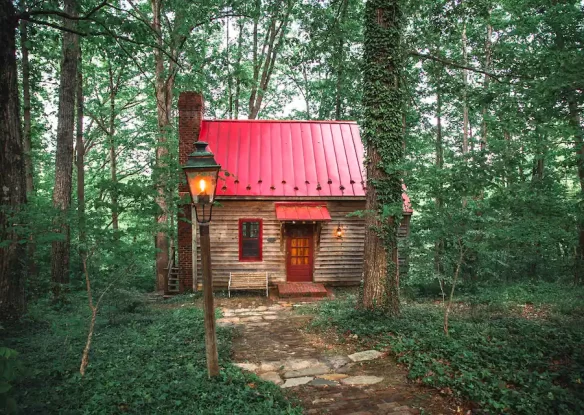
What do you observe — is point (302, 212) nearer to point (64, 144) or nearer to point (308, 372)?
point (308, 372)

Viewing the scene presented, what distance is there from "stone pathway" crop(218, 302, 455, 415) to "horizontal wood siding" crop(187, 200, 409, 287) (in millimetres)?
4612

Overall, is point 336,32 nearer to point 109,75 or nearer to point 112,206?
point 112,206

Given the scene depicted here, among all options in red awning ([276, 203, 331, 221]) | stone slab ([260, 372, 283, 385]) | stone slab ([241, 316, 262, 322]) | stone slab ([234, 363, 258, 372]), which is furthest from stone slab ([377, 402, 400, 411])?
red awning ([276, 203, 331, 221])

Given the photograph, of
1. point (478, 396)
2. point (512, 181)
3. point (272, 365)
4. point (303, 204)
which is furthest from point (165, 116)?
point (478, 396)

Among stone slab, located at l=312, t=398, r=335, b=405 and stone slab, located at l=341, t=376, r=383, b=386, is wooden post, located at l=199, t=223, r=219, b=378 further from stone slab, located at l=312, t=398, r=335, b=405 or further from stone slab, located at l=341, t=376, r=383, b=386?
stone slab, located at l=341, t=376, r=383, b=386

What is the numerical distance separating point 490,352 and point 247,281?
324 inches

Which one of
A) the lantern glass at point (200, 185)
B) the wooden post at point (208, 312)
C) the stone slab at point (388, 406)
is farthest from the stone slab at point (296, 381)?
the lantern glass at point (200, 185)

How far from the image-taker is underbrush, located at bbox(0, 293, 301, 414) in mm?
4000

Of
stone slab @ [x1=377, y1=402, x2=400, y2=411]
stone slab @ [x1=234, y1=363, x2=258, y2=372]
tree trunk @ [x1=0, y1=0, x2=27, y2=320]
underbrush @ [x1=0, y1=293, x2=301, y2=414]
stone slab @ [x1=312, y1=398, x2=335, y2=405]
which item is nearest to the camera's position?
underbrush @ [x1=0, y1=293, x2=301, y2=414]

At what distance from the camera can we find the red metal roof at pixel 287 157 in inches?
495

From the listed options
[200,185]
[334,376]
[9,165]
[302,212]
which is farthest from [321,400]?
[302,212]

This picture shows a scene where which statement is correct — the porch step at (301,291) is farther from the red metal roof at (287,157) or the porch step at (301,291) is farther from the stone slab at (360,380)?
the stone slab at (360,380)

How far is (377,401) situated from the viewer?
4387 mm

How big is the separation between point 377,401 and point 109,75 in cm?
2112
